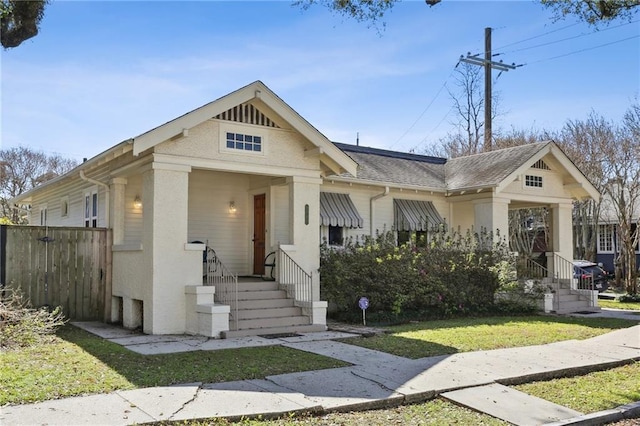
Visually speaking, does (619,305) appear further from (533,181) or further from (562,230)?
(533,181)

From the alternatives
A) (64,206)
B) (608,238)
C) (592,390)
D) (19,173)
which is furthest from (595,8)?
(19,173)

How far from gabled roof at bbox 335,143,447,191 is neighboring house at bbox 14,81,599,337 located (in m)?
0.08

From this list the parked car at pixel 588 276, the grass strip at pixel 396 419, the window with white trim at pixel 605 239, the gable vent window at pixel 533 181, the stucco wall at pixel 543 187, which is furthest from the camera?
the window with white trim at pixel 605 239

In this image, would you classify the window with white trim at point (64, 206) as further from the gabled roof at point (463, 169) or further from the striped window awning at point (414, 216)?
the striped window awning at point (414, 216)

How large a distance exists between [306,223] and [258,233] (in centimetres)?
235

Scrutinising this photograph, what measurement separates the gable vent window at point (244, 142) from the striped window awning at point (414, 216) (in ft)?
21.5

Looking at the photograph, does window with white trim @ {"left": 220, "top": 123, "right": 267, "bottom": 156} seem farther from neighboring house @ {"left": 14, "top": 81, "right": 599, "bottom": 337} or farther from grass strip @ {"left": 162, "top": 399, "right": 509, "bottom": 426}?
grass strip @ {"left": 162, "top": 399, "right": 509, "bottom": 426}

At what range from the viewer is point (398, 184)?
17.8m

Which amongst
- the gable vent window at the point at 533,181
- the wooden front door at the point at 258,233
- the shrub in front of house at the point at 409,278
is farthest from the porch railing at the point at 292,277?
the gable vent window at the point at 533,181

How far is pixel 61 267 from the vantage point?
43.7ft

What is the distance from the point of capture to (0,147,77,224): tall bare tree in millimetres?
36219

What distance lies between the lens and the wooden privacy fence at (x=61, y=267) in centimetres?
1272

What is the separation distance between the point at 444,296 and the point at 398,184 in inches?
160

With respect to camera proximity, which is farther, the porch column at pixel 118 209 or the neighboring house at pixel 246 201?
the porch column at pixel 118 209
